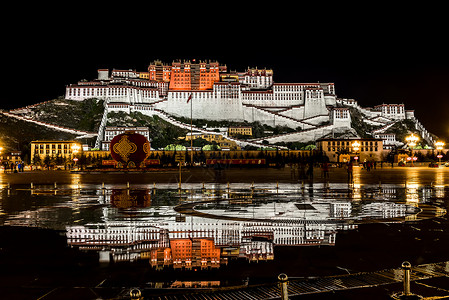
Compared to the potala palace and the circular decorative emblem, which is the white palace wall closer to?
the potala palace

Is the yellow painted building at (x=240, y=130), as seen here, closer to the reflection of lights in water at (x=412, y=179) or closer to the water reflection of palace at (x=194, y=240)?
the reflection of lights in water at (x=412, y=179)

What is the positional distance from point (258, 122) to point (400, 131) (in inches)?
1849

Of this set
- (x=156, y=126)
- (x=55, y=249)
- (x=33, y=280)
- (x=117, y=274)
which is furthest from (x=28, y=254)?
(x=156, y=126)

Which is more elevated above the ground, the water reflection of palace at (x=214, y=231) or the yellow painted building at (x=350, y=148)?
the yellow painted building at (x=350, y=148)

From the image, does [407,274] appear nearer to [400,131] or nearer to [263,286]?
[263,286]

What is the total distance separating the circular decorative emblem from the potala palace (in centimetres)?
6898

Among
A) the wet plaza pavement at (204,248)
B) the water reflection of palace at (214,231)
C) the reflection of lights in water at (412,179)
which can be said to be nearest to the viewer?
the wet plaza pavement at (204,248)

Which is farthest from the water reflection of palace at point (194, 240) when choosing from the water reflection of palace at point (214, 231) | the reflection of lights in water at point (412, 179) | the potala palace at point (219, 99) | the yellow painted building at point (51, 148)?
the potala palace at point (219, 99)

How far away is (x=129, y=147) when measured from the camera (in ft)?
156

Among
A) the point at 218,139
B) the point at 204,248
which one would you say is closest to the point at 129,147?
the point at 204,248

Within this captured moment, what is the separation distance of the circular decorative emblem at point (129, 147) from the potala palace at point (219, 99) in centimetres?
6898

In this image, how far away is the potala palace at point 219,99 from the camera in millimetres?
122438

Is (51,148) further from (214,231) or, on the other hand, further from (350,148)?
(214,231)

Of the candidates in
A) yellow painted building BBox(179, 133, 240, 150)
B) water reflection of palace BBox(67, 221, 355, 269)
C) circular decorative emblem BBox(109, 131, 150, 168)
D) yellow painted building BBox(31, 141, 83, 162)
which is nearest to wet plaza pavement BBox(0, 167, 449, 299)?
water reflection of palace BBox(67, 221, 355, 269)
